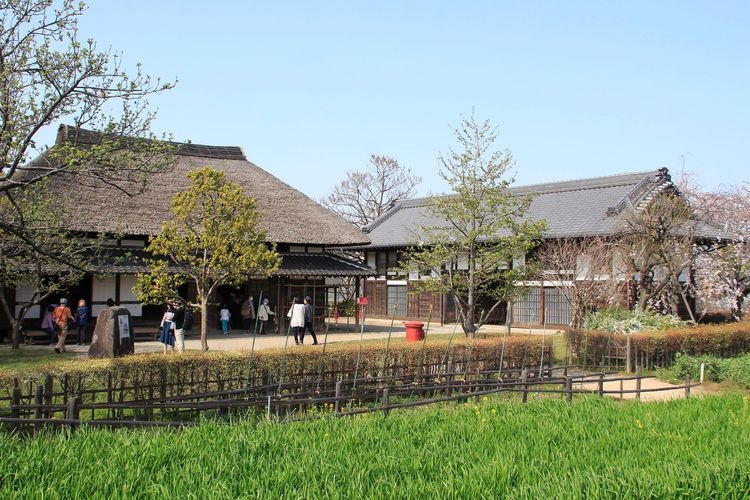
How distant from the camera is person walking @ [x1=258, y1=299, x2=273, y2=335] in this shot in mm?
19500

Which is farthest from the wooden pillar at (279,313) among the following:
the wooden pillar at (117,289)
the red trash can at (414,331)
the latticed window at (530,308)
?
the latticed window at (530,308)

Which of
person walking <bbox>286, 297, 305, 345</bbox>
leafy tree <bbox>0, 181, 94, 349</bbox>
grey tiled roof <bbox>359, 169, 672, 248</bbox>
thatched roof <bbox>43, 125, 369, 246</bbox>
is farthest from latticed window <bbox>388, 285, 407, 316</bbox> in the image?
leafy tree <bbox>0, 181, 94, 349</bbox>

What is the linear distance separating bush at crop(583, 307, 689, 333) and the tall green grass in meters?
9.46

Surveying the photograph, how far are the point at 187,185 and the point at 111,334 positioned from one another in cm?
1021

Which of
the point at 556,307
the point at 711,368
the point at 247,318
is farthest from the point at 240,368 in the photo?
the point at 556,307

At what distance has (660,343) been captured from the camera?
45.9 ft

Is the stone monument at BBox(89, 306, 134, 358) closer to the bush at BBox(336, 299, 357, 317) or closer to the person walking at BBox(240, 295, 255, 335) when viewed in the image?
the person walking at BBox(240, 295, 255, 335)

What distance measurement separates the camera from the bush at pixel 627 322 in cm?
1602

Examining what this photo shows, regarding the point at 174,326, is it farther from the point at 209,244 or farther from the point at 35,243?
the point at 35,243

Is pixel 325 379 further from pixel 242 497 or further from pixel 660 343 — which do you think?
pixel 660 343

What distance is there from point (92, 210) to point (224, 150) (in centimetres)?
859

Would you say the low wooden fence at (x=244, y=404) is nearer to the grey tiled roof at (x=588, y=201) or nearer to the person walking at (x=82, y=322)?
the person walking at (x=82, y=322)

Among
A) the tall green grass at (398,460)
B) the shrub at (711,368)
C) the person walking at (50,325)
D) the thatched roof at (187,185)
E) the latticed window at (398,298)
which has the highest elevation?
the thatched roof at (187,185)

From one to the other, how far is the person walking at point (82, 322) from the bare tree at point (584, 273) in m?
12.4
